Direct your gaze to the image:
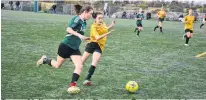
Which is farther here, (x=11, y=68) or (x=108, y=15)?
(x=108, y=15)

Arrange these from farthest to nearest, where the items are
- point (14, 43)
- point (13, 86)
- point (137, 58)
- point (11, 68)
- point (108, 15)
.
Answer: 1. point (108, 15)
2. point (14, 43)
3. point (137, 58)
4. point (11, 68)
5. point (13, 86)

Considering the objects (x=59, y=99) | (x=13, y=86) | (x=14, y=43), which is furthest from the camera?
(x=14, y=43)

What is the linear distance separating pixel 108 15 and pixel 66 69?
138 ft

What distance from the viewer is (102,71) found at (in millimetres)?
9398

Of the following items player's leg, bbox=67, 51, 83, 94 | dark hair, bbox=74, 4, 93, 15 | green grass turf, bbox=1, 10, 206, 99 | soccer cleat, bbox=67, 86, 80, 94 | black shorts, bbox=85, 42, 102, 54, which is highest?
dark hair, bbox=74, 4, 93, 15

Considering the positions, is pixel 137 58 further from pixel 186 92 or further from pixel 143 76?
pixel 186 92

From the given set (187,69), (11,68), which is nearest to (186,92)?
(187,69)

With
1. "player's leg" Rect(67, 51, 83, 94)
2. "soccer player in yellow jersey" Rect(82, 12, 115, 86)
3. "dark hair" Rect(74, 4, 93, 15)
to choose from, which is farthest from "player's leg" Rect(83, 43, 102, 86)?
"dark hair" Rect(74, 4, 93, 15)

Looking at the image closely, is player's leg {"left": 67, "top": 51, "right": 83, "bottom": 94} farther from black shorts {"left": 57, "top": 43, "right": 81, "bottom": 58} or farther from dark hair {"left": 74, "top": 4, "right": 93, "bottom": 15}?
dark hair {"left": 74, "top": 4, "right": 93, "bottom": 15}

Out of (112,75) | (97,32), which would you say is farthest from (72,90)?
(112,75)

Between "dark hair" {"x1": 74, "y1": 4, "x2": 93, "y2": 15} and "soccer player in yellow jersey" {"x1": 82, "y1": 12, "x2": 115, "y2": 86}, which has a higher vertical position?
"dark hair" {"x1": 74, "y1": 4, "x2": 93, "y2": 15}

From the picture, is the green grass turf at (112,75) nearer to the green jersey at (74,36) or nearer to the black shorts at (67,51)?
the black shorts at (67,51)

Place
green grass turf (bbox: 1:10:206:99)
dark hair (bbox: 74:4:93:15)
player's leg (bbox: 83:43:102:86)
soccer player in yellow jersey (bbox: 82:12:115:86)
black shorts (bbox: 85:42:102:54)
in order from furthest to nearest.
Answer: black shorts (bbox: 85:42:102:54)
soccer player in yellow jersey (bbox: 82:12:115:86)
player's leg (bbox: 83:43:102:86)
dark hair (bbox: 74:4:93:15)
green grass turf (bbox: 1:10:206:99)

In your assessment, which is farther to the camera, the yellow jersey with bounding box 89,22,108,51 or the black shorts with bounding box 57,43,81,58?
the yellow jersey with bounding box 89,22,108,51
